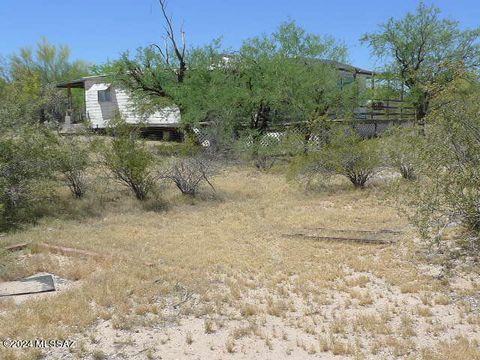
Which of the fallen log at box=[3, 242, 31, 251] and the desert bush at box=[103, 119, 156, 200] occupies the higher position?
the desert bush at box=[103, 119, 156, 200]

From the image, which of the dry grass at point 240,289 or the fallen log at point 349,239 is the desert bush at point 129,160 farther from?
the fallen log at point 349,239

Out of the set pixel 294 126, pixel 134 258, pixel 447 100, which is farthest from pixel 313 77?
pixel 134 258

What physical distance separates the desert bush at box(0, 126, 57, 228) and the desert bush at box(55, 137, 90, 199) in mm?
485

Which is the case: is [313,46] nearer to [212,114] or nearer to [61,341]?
[212,114]

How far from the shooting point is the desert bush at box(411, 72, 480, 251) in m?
6.96

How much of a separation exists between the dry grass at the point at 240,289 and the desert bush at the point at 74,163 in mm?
2026

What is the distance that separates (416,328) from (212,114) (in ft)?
52.5

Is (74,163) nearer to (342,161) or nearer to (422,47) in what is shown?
(342,161)

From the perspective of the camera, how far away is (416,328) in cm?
497

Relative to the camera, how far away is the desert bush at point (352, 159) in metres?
13.7

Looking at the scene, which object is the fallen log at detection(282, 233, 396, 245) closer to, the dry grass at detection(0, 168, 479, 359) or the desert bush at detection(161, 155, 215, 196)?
the dry grass at detection(0, 168, 479, 359)

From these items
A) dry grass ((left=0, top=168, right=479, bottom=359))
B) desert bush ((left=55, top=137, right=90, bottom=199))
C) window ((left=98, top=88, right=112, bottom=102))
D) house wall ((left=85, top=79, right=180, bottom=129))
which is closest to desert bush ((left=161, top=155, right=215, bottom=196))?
desert bush ((left=55, top=137, right=90, bottom=199))

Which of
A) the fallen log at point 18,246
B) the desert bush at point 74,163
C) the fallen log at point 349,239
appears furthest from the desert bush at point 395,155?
the fallen log at point 18,246

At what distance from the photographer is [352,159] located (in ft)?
45.3
